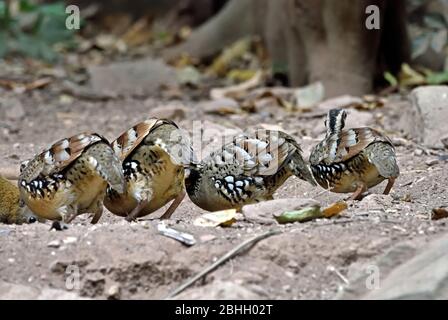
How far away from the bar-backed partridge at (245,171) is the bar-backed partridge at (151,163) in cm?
13

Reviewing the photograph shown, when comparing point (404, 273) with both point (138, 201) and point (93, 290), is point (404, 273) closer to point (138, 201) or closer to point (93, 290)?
point (93, 290)

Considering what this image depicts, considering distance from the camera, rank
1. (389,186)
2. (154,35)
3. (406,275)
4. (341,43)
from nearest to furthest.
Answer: (406,275) < (389,186) < (341,43) < (154,35)

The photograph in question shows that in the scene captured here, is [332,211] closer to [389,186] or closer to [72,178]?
[389,186]

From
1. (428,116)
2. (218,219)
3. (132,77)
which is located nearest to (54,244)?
(218,219)

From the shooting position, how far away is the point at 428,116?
798cm

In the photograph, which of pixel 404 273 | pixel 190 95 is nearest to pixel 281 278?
pixel 404 273

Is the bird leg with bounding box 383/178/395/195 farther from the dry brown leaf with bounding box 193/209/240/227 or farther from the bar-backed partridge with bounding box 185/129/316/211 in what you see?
the dry brown leaf with bounding box 193/209/240/227

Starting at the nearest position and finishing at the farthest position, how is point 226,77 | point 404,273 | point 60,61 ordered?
1. point 404,273
2. point 226,77
3. point 60,61

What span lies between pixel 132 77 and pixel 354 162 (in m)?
7.18

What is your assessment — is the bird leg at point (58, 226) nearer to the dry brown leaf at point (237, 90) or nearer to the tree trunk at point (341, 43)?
the tree trunk at point (341, 43)

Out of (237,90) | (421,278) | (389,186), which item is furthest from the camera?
(237,90)

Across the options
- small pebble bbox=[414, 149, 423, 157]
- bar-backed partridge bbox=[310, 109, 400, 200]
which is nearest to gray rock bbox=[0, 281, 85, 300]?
bar-backed partridge bbox=[310, 109, 400, 200]

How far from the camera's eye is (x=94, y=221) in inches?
219

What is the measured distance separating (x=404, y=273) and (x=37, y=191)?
2.14 meters
